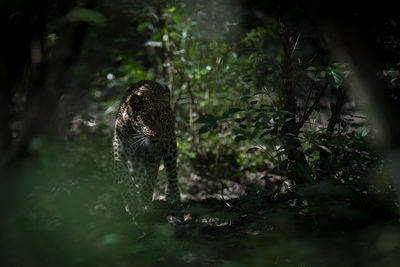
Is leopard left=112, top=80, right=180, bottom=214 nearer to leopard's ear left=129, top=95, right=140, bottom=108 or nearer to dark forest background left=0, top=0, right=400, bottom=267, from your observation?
leopard's ear left=129, top=95, right=140, bottom=108

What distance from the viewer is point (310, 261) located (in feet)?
8.39

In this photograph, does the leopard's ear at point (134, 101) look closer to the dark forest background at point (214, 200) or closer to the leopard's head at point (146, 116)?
the leopard's head at point (146, 116)

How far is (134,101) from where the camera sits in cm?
610

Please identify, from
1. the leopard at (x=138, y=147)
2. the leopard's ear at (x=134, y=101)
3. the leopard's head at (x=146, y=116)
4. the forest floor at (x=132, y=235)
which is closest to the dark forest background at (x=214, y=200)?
the forest floor at (x=132, y=235)

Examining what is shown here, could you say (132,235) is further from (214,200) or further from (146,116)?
(146,116)

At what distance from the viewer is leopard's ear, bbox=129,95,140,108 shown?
239 inches

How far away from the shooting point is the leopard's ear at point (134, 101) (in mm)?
6083

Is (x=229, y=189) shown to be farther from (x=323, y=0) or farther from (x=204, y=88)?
(x=323, y=0)

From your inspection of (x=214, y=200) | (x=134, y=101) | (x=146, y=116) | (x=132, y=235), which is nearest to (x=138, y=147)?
(x=146, y=116)

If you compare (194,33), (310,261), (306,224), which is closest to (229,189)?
(194,33)

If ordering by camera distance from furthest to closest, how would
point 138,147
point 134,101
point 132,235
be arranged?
1. point 134,101
2. point 138,147
3. point 132,235

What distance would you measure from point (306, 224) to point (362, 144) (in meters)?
0.85

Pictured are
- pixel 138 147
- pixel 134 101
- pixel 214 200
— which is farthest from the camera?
pixel 134 101

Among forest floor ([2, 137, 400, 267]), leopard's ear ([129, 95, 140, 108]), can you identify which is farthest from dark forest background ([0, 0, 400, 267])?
leopard's ear ([129, 95, 140, 108])
